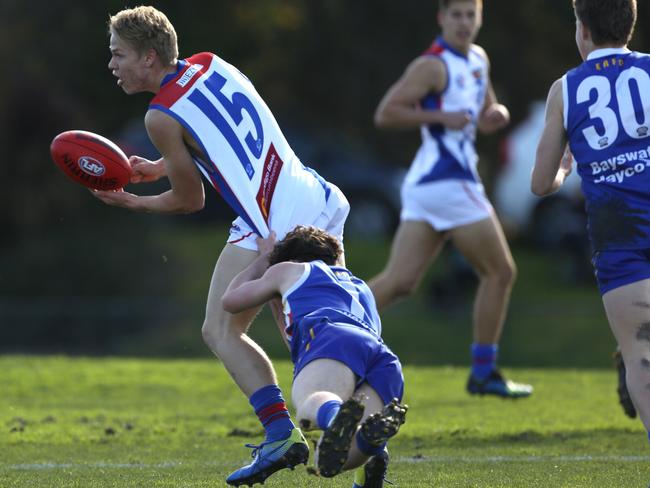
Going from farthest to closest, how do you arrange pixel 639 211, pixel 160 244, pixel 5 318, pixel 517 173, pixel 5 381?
pixel 517 173
pixel 160 244
pixel 5 318
pixel 5 381
pixel 639 211

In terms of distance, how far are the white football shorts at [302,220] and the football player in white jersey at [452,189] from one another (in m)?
3.15

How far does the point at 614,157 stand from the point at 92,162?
246 cm

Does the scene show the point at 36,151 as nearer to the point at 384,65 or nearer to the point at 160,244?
the point at 160,244

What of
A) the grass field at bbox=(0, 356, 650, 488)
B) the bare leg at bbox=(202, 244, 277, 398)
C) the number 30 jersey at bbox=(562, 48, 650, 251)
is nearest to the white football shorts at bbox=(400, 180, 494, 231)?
the grass field at bbox=(0, 356, 650, 488)

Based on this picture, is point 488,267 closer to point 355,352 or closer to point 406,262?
point 406,262

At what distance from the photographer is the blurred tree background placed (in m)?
16.4

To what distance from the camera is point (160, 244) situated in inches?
770

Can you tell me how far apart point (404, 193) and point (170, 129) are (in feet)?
12.7

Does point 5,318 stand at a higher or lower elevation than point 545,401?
lower

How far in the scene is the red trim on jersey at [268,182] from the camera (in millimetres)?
6457

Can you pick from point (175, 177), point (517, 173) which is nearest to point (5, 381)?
point (175, 177)

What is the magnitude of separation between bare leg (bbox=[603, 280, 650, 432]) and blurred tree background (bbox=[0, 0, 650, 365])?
1033 centimetres

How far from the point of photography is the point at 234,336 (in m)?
6.55

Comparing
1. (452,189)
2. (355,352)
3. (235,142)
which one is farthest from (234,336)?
(452,189)
